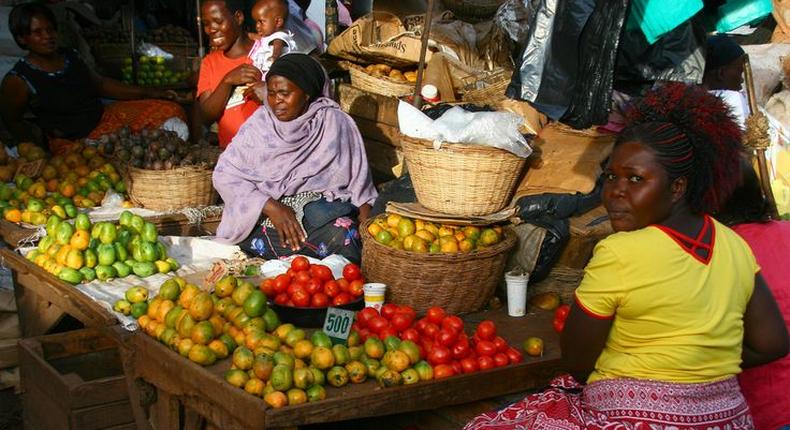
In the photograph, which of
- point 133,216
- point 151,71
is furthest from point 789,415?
point 151,71

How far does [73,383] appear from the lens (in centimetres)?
358

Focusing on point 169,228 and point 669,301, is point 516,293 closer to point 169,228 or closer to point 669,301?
point 669,301

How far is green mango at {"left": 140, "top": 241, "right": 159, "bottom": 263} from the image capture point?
4344 mm

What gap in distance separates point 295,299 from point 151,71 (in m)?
4.75

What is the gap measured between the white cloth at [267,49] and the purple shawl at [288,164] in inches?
32.7

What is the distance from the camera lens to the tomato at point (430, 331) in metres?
3.39

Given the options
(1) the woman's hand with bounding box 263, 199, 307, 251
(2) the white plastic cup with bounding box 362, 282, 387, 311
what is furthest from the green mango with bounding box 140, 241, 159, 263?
(2) the white plastic cup with bounding box 362, 282, 387, 311

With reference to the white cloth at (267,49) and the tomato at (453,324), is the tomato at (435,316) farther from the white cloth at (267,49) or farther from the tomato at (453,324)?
the white cloth at (267,49)

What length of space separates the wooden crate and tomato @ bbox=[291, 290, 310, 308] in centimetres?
85

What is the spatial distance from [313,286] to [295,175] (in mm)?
1278

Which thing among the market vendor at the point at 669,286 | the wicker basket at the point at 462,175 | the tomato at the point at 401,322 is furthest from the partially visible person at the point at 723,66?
the market vendor at the point at 669,286

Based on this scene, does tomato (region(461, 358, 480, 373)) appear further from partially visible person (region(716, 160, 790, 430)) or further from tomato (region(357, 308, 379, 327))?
partially visible person (region(716, 160, 790, 430))

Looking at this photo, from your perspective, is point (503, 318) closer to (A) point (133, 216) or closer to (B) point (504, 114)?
(B) point (504, 114)

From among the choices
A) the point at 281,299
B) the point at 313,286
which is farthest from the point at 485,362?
the point at 281,299
